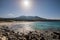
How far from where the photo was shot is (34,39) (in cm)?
165

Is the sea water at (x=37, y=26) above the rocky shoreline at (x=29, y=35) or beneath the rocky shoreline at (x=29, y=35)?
above

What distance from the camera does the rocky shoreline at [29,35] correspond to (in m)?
1.66

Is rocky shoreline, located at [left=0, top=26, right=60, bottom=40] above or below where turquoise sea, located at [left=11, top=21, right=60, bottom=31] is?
below

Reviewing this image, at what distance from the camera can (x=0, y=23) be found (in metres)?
1.72

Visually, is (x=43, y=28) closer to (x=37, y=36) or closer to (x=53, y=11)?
(x=37, y=36)

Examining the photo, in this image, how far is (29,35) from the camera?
167cm

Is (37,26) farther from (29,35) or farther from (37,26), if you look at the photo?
(29,35)

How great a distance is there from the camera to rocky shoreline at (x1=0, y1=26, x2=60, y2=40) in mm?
1656

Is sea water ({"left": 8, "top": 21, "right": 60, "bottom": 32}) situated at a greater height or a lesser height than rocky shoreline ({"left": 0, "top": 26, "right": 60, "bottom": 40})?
greater

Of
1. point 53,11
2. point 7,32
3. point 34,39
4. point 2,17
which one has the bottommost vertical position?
point 34,39

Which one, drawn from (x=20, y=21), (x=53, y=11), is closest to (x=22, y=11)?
(x=20, y=21)

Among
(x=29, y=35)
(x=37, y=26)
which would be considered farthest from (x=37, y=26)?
(x=29, y=35)

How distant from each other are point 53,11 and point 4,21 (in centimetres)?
88

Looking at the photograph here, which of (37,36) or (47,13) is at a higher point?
(47,13)
